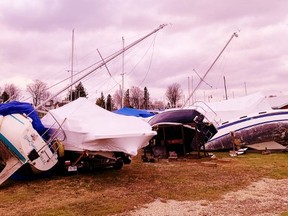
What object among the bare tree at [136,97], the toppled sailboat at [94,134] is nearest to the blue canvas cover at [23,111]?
the toppled sailboat at [94,134]

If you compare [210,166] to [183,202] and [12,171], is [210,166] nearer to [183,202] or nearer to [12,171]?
[183,202]

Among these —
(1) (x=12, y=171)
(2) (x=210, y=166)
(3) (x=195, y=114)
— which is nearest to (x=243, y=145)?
(3) (x=195, y=114)

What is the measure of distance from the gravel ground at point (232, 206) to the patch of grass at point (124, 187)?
1.14ft

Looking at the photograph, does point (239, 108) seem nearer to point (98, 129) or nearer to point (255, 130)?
point (255, 130)

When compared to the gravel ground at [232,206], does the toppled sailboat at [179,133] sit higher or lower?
higher

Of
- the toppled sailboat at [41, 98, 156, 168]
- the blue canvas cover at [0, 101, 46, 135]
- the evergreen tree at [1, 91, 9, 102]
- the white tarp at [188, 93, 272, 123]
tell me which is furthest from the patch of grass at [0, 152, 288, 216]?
the evergreen tree at [1, 91, 9, 102]

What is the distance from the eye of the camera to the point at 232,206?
23.6 feet

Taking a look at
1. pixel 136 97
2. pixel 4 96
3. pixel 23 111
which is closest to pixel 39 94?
pixel 23 111

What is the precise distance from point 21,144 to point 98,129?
2153 millimetres

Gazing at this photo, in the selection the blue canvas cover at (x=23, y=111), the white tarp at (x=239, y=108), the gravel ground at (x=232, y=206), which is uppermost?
A: the white tarp at (x=239, y=108)

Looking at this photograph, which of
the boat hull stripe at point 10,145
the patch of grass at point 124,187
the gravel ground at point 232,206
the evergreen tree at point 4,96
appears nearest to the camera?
the gravel ground at point 232,206

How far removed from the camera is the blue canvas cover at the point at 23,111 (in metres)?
10.2

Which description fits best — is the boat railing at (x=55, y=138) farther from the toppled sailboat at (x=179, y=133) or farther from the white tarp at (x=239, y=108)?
the white tarp at (x=239, y=108)

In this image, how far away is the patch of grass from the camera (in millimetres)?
7352
